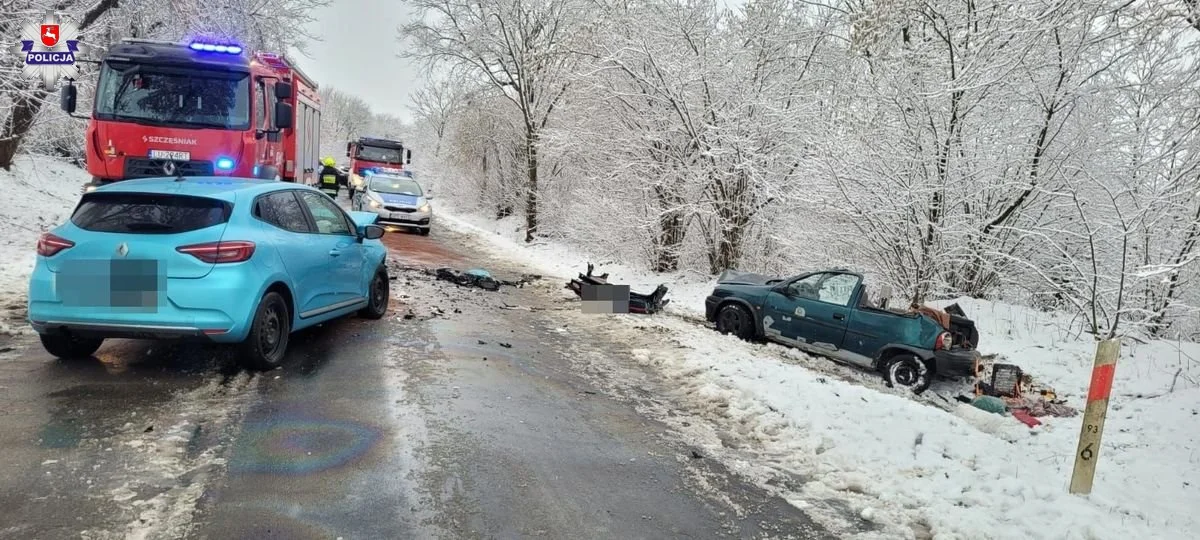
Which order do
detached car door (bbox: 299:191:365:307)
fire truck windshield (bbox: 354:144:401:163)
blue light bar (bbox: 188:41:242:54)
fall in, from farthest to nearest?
fire truck windshield (bbox: 354:144:401:163) < blue light bar (bbox: 188:41:242:54) < detached car door (bbox: 299:191:365:307)

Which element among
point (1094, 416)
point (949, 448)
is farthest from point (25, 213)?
point (1094, 416)

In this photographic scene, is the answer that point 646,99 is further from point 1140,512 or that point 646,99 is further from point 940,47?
point 1140,512

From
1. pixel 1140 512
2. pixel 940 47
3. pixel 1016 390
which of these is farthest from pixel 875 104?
pixel 1140 512

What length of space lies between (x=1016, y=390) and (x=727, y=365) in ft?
11.5

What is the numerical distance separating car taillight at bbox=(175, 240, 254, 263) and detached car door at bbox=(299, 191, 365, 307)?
111 centimetres

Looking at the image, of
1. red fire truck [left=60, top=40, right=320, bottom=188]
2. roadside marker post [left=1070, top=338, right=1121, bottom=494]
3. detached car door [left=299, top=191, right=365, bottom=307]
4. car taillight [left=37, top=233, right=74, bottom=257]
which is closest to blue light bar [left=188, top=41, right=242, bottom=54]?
red fire truck [left=60, top=40, right=320, bottom=188]

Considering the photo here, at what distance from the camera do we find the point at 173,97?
370 inches

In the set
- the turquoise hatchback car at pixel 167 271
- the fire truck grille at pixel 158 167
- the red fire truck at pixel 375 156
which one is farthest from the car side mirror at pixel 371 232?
the red fire truck at pixel 375 156

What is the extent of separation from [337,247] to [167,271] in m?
1.96

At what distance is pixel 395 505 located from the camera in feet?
11.7

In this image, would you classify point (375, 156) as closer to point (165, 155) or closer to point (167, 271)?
point (165, 155)

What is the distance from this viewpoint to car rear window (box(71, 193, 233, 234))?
5180 millimetres

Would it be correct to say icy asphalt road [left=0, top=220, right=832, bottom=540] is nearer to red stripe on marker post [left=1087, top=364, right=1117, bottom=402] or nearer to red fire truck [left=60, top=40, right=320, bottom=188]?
red stripe on marker post [left=1087, top=364, right=1117, bottom=402]

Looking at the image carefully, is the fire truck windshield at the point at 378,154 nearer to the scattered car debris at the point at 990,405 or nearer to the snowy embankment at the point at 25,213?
the snowy embankment at the point at 25,213
